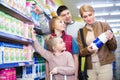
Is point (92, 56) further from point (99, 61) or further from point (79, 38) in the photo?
point (79, 38)

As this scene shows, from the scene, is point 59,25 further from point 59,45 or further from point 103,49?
point 103,49

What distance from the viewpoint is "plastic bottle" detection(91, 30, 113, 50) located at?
293 cm

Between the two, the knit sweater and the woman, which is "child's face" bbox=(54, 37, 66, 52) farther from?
the woman

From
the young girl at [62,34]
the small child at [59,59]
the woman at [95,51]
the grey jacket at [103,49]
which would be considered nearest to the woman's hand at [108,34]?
the woman at [95,51]

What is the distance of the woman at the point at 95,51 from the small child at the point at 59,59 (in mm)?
372

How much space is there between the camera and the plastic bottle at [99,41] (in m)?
2.93

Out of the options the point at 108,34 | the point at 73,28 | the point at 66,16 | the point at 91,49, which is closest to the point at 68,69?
the point at 91,49

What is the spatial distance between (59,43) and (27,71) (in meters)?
0.74

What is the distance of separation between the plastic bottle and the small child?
1.25 ft

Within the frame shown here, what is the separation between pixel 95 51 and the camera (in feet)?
9.75

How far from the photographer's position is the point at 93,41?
297cm

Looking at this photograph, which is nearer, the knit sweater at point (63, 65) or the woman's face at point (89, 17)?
the knit sweater at point (63, 65)

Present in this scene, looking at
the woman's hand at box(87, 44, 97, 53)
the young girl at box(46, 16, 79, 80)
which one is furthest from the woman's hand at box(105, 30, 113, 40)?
the young girl at box(46, 16, 79, 80)

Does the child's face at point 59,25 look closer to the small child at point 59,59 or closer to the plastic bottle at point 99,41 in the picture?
the small child at point 59,59
